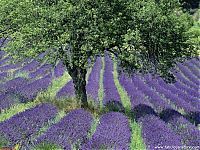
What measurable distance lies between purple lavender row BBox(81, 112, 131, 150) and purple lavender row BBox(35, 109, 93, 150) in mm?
320

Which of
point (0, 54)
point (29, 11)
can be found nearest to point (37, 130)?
point (29, 11)

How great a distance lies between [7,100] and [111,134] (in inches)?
221

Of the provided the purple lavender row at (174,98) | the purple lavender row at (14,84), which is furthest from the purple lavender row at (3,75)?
the purple lavender row at (174,98)

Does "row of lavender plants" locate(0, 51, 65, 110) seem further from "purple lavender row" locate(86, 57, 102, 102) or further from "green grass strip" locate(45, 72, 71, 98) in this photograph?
"purple lavender row" locate(86, 57, 102, 102)

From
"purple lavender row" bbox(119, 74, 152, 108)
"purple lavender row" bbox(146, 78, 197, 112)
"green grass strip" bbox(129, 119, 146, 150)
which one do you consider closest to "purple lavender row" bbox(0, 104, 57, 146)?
"green grass strip" bbox(129, 119, 146, 150)

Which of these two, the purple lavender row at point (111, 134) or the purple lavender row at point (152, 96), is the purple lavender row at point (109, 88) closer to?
the purple lavender row at point (152, 96)

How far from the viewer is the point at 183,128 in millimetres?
14164

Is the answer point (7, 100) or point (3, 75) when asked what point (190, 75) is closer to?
point (3, 75)

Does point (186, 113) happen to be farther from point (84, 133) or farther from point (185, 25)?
point (84, 133)

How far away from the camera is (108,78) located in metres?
26.7

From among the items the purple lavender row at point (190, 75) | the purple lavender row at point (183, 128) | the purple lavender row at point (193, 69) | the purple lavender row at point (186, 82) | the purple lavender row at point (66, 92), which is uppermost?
the purple lavender row at point (183, 128)

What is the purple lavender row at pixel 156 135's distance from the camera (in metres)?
11.7

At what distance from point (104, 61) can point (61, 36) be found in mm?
20660

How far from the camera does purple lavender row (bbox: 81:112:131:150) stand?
37.2 ft
